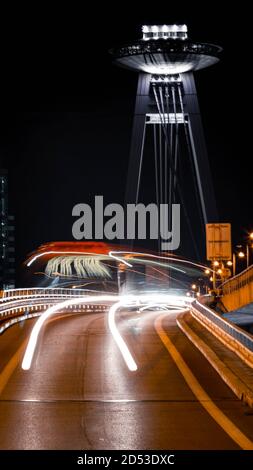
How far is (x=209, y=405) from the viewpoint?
1509cm

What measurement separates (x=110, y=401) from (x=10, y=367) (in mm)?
4788

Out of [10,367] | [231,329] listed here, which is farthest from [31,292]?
[10,367]

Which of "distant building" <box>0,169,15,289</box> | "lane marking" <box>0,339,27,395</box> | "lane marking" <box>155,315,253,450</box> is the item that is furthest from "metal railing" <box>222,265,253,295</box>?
"distant building" <box>0,169,15,289</box>

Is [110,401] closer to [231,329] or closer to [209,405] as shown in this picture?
[209,405]

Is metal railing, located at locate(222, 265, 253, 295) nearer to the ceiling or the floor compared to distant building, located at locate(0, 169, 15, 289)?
nearer to the floor

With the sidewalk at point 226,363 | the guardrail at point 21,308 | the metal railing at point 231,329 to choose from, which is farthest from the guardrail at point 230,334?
the guardrail at point 21,308

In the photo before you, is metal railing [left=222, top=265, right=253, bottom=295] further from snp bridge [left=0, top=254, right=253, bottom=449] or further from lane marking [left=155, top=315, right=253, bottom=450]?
lane marking [left=155, top=315, right=253, bottom=450]

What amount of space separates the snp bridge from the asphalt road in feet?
0.04

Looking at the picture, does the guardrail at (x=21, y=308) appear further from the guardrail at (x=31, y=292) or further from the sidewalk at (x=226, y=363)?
the sidewalk at (x=226, y=363)

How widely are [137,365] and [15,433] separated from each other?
797cm

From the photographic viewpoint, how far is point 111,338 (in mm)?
27281

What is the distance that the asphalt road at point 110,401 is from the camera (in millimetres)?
12164

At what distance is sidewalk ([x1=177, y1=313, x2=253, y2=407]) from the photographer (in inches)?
623

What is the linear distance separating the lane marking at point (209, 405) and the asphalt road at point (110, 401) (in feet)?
0.20
